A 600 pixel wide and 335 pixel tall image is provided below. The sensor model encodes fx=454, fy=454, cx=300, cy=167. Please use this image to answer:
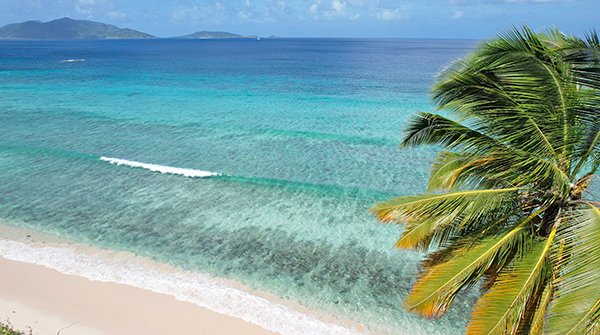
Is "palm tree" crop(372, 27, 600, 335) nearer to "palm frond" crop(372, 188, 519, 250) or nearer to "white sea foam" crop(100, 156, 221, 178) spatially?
"palm frond" crop(372, 188, 519, 250)

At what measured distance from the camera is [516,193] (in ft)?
19.4

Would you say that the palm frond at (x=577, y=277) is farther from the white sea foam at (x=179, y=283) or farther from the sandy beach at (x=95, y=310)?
the sandy beach at (x=95, y=310)

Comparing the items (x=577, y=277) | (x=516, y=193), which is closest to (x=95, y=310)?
(x=516, y=193)

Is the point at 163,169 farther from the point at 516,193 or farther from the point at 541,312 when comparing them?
the point at 541,312

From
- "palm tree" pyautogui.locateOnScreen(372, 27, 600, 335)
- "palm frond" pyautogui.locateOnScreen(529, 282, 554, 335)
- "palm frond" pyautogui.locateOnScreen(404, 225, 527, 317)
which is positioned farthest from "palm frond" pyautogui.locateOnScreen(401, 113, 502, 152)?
"palm frond" pyautogui.locateOnScreen(529, 282, 554, 335)

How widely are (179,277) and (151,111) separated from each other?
79.1 feet

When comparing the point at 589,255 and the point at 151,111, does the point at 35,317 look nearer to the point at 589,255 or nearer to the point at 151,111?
the point at 589,255

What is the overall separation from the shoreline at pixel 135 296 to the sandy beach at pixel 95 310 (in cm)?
2

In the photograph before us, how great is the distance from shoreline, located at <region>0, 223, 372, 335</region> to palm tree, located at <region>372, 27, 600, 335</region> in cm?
439

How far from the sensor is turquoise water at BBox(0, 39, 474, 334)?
461 inches

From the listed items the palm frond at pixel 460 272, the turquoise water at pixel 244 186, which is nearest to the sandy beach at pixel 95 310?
the turquoise water at pixel 244 186

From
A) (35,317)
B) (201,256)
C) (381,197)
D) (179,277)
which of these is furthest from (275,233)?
(35,317)

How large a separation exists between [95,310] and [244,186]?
852 centimetres

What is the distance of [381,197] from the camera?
54.5 feet
